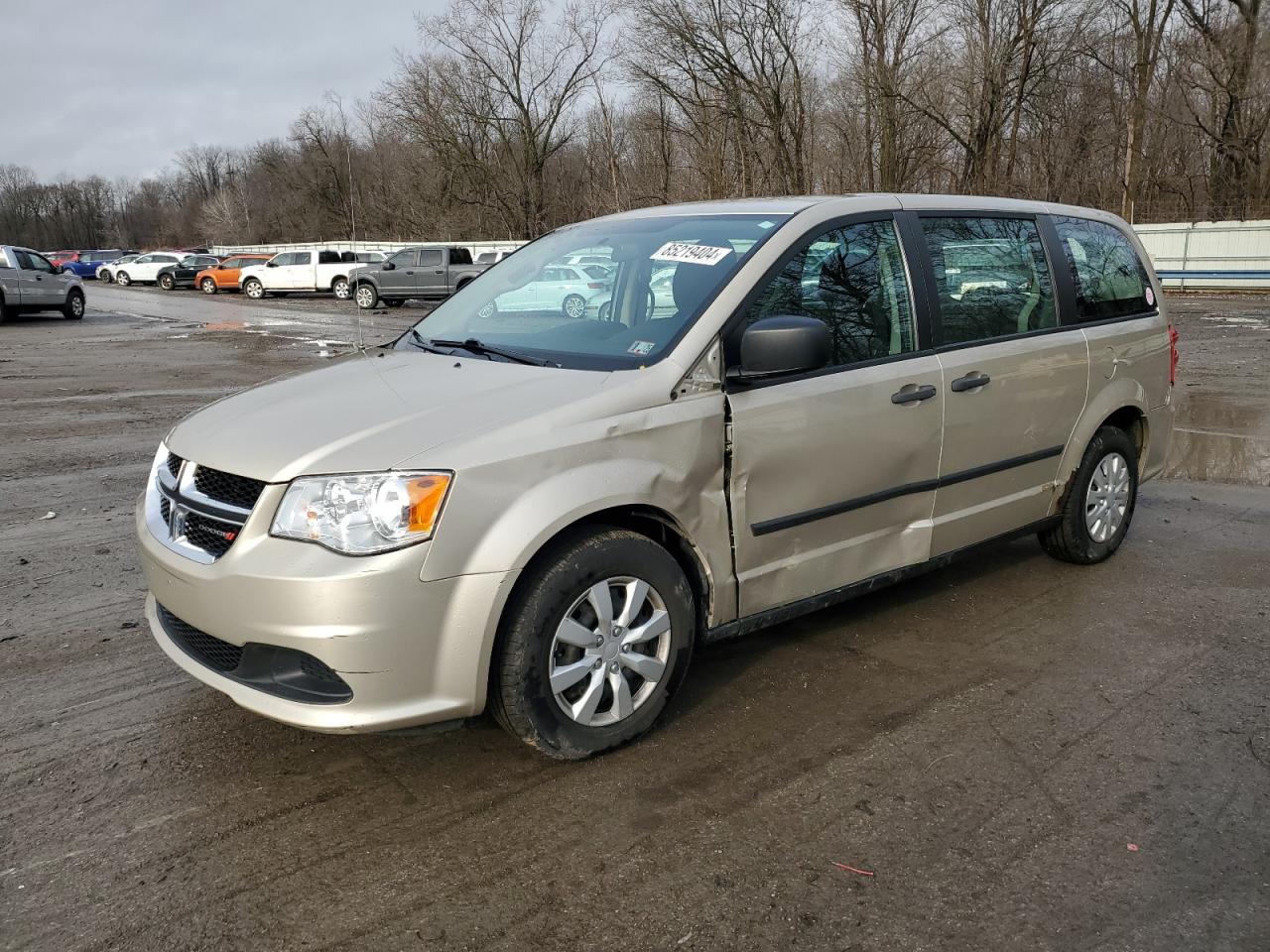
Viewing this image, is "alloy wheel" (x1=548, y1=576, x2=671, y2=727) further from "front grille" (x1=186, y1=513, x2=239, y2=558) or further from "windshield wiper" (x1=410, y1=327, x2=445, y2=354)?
"windshield wiper" (x1=410, y1=327, x2=445, y2=354)

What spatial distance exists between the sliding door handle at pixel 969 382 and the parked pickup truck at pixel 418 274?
27281mm

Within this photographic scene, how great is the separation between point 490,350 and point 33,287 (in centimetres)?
2553

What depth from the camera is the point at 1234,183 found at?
38.2 meters

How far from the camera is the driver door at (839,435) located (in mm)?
3734

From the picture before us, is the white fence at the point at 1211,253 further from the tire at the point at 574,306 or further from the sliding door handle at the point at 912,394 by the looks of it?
the sliding door handle at the point at 912,394

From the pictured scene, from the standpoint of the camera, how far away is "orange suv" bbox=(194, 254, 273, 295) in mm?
42375

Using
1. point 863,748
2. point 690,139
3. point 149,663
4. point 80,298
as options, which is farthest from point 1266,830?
point 690,139

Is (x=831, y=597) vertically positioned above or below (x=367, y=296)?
below

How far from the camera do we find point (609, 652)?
3373 mm

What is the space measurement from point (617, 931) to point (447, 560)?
1089 millimetres

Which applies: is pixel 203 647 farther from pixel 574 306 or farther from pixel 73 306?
pixel 73 306

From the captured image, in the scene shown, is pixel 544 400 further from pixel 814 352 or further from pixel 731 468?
pixel 814 352

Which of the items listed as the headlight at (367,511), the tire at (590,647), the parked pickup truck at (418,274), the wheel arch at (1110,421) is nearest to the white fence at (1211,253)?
the parked pickup truck at (418,274)

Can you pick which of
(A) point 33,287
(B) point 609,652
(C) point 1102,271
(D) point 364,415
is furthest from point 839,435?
(A) point 33,287
